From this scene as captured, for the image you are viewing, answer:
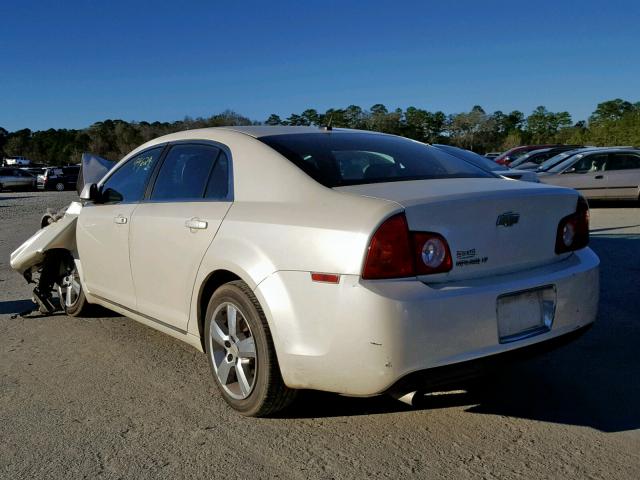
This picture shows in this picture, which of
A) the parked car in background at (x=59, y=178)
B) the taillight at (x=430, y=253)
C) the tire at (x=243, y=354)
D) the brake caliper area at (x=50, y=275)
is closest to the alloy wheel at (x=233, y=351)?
the tire at (x=243, y=354)

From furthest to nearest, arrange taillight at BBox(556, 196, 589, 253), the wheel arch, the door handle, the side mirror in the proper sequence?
the side mirror < the door handle < the wheel arch < taillight at BBox(556, 196, 589, 253)

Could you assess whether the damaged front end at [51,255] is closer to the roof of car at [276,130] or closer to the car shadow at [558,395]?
the roof of car at [276,130]

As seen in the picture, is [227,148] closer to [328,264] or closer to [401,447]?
[328,264]

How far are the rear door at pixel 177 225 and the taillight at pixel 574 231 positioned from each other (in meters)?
1.87

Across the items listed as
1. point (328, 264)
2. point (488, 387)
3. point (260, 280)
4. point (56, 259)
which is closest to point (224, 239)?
point (260, 280)

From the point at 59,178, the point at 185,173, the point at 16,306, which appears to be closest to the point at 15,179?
the point at 59,178

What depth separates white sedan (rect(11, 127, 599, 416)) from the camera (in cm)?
293

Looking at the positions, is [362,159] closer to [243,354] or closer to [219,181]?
[219,181]

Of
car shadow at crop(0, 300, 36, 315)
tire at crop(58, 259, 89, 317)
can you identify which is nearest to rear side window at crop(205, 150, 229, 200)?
tire at crop(58, 259, 89, 317)

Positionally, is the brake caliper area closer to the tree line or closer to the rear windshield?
the rear windshield

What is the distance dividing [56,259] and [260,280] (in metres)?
3.56

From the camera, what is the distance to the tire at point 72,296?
5719 mm

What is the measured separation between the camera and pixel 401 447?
10.4 ft

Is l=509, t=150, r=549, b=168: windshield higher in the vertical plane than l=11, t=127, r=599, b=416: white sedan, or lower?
lower
